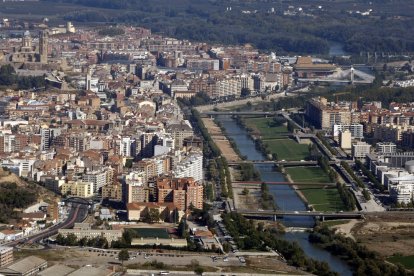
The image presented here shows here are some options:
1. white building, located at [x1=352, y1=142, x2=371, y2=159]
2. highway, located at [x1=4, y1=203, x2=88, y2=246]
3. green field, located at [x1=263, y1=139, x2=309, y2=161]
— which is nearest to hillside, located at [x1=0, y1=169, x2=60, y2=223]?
highway, located at [x1=4, y1=203, x2=88, y2=246]

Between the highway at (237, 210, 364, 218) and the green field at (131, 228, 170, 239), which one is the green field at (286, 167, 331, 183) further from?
the green field at (131, 228, 170, 239)

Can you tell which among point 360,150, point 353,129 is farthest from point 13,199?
point 353,129

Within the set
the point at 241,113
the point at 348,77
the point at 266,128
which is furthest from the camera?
the point at 348,77

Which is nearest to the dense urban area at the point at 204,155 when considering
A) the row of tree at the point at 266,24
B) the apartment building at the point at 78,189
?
the apartment building at the point at 78,189

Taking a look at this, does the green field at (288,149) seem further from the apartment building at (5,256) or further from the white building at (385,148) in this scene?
the apartment building at (5,256)

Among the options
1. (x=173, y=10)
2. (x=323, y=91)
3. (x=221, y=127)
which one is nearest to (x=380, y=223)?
(x=221, y=127)

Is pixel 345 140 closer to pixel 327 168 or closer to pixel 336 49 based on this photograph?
pixel 327 168

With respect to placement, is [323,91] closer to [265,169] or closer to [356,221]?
[265,169]
